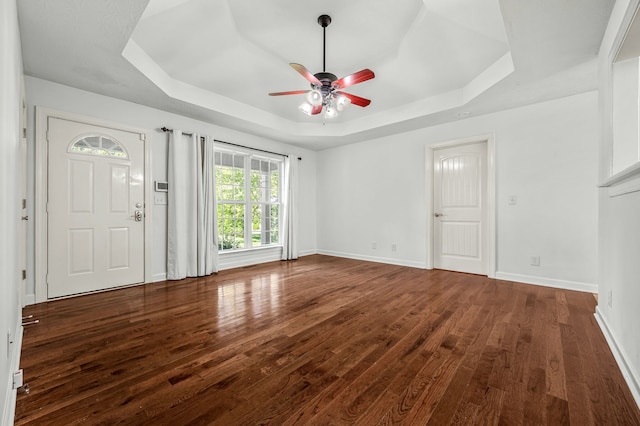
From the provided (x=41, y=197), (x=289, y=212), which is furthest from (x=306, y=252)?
(x=41, y=197)

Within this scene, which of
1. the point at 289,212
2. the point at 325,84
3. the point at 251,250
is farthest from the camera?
the point at 289,212

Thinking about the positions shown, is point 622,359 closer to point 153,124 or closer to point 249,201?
point 249,201

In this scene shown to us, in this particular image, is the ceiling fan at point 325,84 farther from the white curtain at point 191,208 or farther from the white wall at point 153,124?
the white wall at point 153,124

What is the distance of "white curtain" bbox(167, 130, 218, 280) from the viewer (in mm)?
4102

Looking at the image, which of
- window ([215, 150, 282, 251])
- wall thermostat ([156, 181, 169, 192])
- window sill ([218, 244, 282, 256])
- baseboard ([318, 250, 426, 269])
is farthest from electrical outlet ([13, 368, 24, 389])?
baseboard ([318, 250, 426, 269])

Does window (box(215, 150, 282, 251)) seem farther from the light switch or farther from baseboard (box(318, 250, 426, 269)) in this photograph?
baseboard (box(318, 250, 426, 269))

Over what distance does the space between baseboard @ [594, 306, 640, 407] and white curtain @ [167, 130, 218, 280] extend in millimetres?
4513

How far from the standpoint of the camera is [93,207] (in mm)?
3469

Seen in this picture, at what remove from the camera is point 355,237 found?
5.88m

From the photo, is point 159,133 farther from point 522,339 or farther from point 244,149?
point 522,339

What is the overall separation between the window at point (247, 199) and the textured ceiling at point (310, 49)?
40.4 inches

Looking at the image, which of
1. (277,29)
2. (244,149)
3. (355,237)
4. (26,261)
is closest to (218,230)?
(244,149)

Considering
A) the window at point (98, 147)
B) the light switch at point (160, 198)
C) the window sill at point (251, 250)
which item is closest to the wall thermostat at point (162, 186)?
the light switch at point (160, 198)

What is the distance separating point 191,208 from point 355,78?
10.2ft
